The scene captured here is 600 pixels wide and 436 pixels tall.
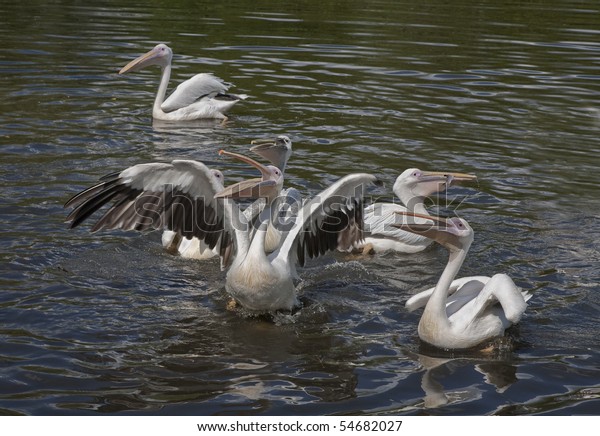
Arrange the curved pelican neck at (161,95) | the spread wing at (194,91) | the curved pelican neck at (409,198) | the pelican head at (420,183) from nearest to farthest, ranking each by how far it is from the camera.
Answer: the pelican head at (420,183)
the curved pelican neck at (409,198)
the curved pelican neck at (161,95)
the spread wing at (194,91)

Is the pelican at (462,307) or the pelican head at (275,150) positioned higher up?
the pelican head at (275,150)

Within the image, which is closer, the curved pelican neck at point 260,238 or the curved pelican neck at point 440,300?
the curved pelican neck at point 440,300

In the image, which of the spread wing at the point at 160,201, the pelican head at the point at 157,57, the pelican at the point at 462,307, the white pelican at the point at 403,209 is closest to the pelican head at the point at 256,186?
the spread wing at the point at 160,201

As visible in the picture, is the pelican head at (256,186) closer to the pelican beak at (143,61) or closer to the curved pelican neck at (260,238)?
the curved pelican neck at (260,238)

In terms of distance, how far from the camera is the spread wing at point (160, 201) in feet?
20.1

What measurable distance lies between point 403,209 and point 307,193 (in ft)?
3.08

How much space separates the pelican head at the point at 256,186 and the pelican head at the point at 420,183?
5.39ft

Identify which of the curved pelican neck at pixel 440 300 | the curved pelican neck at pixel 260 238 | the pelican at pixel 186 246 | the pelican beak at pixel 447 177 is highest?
the pelican beak at pixel 447 177

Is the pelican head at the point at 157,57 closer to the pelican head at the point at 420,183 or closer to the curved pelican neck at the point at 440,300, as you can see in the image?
the pelican head at the point at 420,183

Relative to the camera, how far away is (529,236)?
286 inches

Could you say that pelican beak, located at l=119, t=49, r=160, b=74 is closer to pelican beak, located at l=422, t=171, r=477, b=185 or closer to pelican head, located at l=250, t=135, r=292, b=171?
pelican head, located at l=250, t=135, r=292, b=171

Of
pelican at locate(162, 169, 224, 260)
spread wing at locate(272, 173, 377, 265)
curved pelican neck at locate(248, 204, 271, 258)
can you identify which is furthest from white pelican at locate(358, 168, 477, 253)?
curved pelican neck at locate(248, 204, 271, 258)

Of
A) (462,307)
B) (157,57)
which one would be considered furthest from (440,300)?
(157,57)

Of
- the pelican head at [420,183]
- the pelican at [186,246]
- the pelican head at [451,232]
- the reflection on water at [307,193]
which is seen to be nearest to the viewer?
the reflection on water at [307,193]
